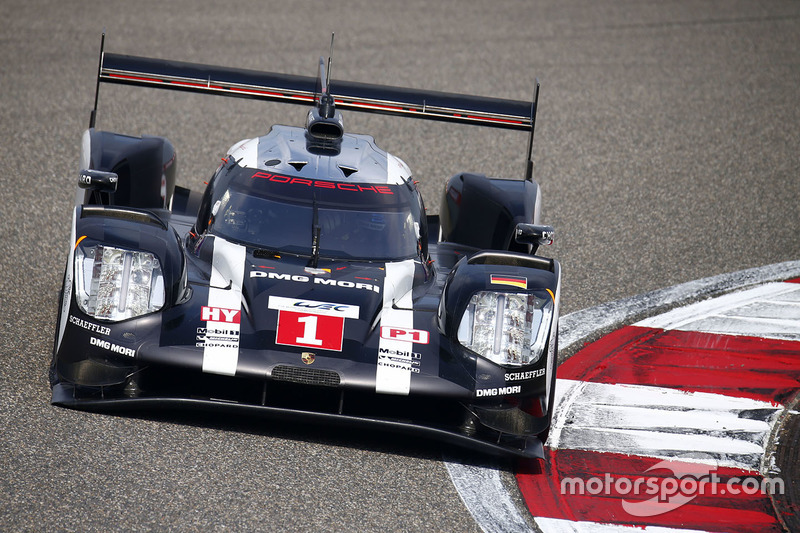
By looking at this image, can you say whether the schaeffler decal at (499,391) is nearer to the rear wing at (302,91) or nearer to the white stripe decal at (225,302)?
the white stripe decal at (225,302)

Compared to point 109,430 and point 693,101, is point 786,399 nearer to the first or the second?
point 109,430

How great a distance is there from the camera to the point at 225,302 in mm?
5609

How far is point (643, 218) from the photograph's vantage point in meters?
10.3

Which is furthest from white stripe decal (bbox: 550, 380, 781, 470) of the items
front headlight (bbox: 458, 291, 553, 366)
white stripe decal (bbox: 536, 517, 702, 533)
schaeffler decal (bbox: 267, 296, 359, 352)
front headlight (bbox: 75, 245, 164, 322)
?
front headlight (bbox: 75, 245, 164, 322)

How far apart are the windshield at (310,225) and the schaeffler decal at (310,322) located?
68cm

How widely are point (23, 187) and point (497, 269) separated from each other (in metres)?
5.43

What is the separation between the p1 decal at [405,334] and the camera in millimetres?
5551

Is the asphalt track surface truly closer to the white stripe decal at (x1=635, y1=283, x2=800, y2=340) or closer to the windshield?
the white stripe decal at (x1=635, y1=283, x2=800, y2=340)

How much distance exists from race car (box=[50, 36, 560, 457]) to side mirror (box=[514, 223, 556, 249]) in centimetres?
66

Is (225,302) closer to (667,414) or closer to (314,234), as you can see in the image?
(314,234)

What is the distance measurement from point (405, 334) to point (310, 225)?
45.3 inches

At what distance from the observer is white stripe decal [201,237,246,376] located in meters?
5.23

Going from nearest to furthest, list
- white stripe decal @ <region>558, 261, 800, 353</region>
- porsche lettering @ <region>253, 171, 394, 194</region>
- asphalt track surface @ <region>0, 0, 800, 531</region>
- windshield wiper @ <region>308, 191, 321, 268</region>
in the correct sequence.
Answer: asphalt track surface @ <region>0, 0, 800, 531</region>, windshield wiper @ <region>308, 191, 321, 268</region>, porsche lettering @ <region>253, 171, 394, 194</region>, white stripe decal @ <region>558, 261, 800, 353</region>

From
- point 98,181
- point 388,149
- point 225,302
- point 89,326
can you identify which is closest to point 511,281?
point 225,302
